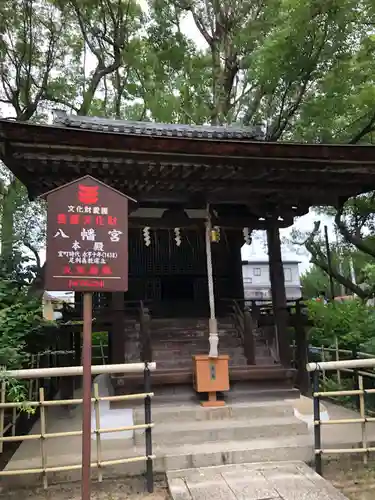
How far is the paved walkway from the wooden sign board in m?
2.32

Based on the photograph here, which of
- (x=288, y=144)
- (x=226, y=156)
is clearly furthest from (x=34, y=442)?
(x=288, y=144)

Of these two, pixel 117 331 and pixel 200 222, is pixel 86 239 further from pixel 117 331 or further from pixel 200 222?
pixel 200 222

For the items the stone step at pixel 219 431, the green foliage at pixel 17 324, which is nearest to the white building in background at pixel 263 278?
the stone step at pixel 219 431

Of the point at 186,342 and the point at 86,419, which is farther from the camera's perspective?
the point at 186,342

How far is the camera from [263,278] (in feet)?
113

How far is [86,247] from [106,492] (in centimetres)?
279

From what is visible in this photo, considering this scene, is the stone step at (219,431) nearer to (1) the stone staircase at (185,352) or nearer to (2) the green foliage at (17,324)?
(1) the stone staircase at (185,352)

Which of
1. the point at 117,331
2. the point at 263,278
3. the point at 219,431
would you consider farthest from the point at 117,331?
the point at 263,278

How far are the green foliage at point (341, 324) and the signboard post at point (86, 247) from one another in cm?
585

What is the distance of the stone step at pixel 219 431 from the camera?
527 centimetres

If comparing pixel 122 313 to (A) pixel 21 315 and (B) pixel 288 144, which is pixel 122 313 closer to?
(A) pixel 21 315

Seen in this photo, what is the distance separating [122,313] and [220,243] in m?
3.58

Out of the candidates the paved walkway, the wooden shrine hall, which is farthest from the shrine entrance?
the paved walkway

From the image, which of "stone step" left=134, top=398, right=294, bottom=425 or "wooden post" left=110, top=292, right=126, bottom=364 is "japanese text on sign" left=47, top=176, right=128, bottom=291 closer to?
"stone step" left=134, top=398, right=294, bottom=425
